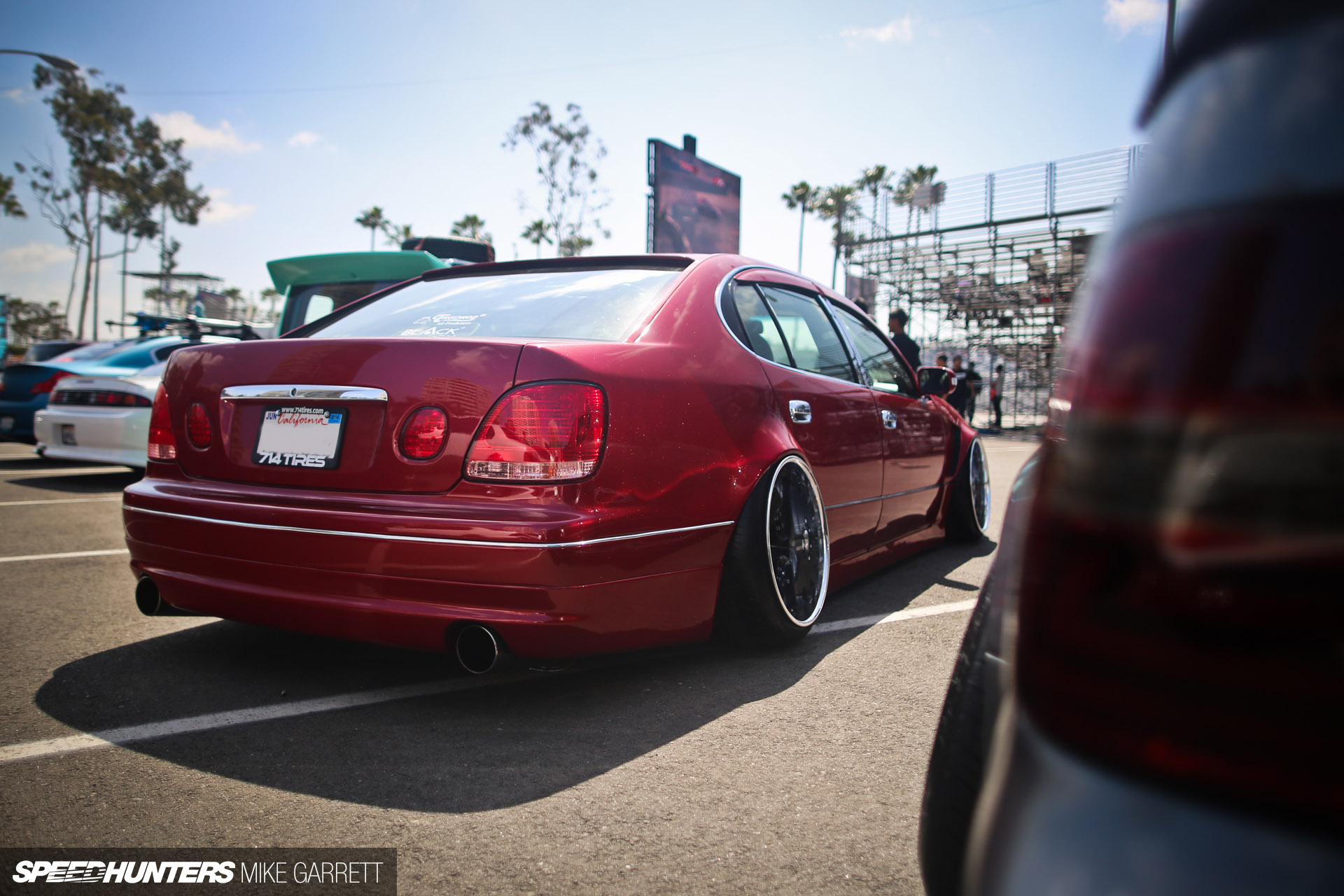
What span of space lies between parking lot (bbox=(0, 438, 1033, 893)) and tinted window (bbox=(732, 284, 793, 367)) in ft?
3.51

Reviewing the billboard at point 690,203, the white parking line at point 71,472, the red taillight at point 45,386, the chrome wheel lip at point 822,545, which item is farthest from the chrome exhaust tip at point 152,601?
the billboard at point 690,203

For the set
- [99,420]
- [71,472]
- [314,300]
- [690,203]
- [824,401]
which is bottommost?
[71,472]

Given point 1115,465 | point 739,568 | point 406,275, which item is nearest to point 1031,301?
point 406,275

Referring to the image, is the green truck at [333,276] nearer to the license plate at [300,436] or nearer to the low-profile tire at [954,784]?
the license plate at [300,436]

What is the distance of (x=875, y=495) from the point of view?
379cm

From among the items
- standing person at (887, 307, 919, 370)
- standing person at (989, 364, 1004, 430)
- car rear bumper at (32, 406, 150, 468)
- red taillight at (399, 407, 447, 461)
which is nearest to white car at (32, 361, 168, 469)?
car rear bumper at (32, 406, 150, 468)

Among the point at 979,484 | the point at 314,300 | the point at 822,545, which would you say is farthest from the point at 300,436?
the point at 314,300

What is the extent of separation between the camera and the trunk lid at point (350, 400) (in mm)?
2383

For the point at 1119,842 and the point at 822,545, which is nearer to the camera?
the point at 1119,842

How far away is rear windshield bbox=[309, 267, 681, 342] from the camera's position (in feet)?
9.06

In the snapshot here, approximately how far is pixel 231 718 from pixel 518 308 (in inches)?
58.7

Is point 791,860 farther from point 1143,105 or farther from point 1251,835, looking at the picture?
point 1143,105

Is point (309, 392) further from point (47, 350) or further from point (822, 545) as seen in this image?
point (47, 350)

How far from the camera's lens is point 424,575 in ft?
7.70
